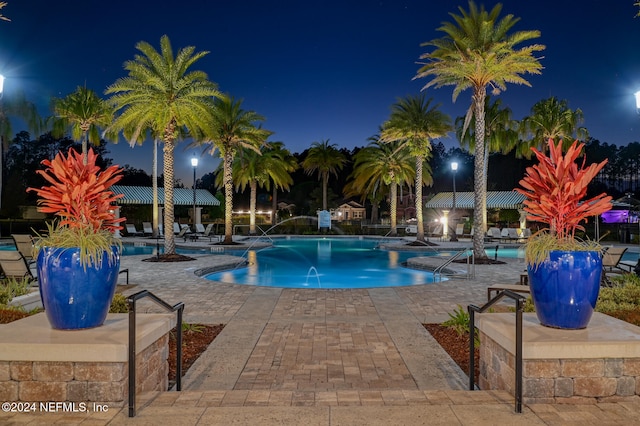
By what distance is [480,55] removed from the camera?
56.8ft

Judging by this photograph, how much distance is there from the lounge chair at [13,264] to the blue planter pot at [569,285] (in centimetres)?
1010

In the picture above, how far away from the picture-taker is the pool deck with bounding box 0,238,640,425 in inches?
142

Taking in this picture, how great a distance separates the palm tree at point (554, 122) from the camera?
1313 inches

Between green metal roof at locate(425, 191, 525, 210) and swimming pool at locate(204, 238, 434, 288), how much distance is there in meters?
25.3

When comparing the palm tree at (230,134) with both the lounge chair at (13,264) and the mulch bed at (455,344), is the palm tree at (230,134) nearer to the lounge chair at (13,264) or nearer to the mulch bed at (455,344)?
the lounge chair at (13,264)

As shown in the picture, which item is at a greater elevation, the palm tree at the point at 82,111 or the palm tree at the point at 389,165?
the palm tree at the point at 82,111

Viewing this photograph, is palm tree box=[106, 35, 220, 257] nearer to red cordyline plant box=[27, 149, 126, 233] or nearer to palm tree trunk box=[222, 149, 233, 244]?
palm tree trunk box=[222, 149, 233, 244]

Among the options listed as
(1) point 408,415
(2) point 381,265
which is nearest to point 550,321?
(1) point 408,415

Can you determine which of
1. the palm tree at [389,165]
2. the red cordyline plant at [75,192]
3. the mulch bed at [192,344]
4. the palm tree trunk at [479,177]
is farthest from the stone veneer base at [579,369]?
the palm tree at [389,165]

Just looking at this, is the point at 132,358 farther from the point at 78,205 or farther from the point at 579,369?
the point at 579,369

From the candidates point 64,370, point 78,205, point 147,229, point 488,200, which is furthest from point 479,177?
point 488,200

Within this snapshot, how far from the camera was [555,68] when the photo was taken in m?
29.1

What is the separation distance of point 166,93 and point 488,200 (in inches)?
1516

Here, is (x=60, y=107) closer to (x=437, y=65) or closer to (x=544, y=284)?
(x=437, y=65)
